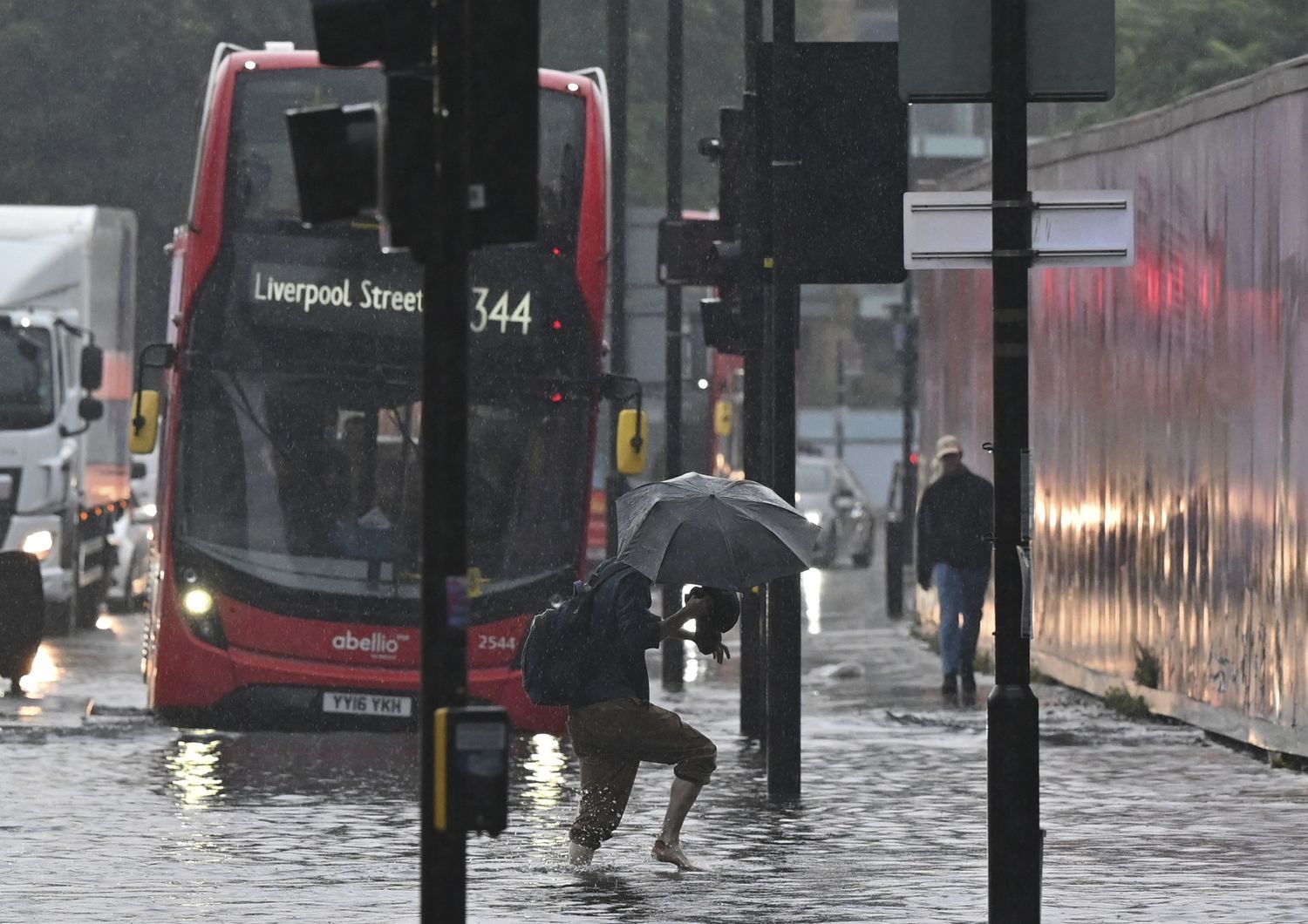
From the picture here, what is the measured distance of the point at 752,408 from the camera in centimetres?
1761

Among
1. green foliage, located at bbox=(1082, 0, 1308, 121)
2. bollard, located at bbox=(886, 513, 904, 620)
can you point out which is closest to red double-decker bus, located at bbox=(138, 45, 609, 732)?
bollard, located at bbox=(886, 513, 904, 620)

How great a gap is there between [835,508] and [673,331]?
23746mm

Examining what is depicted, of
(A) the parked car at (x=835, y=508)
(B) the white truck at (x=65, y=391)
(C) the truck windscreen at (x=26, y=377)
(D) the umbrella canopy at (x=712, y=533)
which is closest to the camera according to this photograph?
(D) the umbrella canopy at (x=712, y=533)

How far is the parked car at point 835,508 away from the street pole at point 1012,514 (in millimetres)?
35384

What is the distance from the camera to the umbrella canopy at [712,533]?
1200 cm

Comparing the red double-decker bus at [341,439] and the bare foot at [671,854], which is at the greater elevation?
the red double-decker bus at [341,439]

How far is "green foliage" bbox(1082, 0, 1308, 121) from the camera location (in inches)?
1604

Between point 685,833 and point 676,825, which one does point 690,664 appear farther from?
point 676,825

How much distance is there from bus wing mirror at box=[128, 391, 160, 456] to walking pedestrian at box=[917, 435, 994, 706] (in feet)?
18.6

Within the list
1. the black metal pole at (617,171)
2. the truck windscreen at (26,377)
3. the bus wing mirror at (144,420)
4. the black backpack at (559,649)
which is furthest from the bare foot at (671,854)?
the truck windscreen at (26,377)

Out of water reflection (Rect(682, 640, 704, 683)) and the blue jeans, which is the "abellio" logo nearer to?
water reflection (Rect(682, 640, 704, 683))

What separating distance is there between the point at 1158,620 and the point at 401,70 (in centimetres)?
1233

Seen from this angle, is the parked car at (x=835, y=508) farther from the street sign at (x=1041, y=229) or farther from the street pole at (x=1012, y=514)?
the street pole at (x=1012, y=514)

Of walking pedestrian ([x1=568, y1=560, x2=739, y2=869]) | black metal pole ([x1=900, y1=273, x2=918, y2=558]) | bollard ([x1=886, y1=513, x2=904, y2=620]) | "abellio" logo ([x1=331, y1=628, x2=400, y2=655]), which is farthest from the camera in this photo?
black metal pole ([x1=900, y1=273, x2=918, y2=558])
